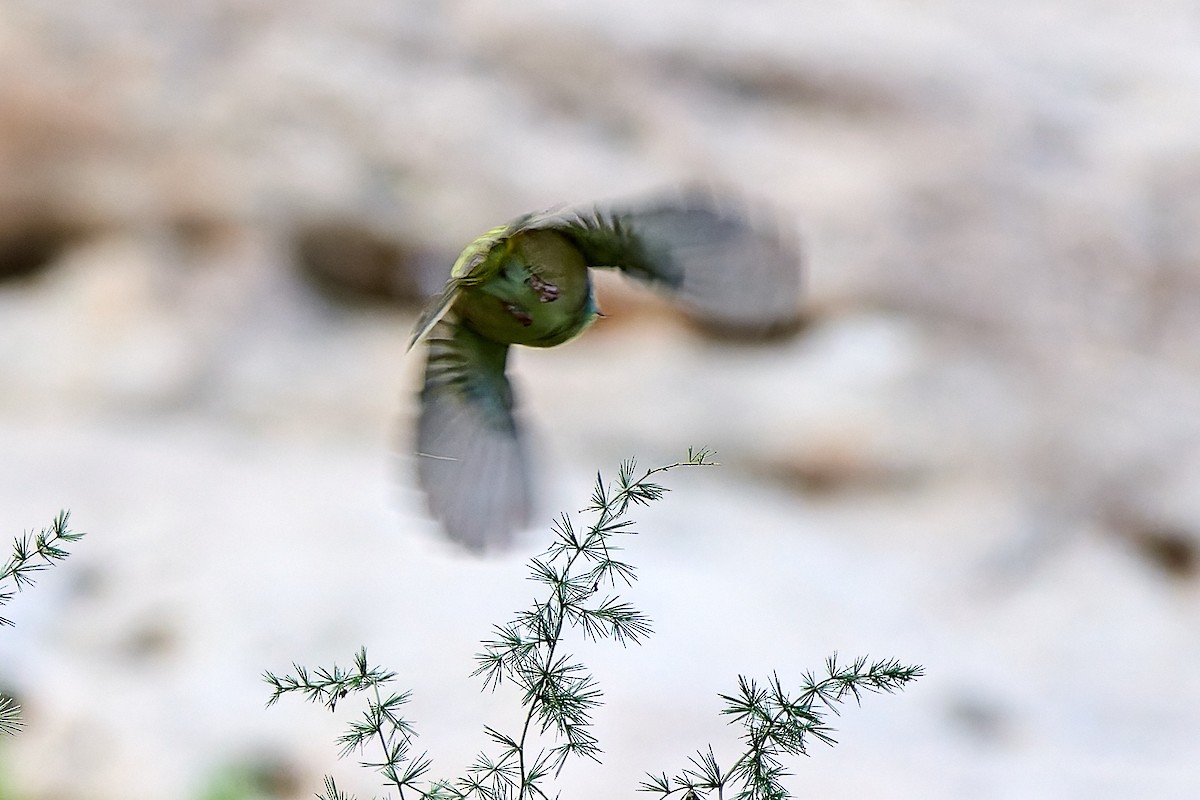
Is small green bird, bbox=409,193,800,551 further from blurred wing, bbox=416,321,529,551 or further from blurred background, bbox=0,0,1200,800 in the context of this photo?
blurred background, bbox=0,0,1200,800

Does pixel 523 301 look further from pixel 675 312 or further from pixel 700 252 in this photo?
pixel 675 312

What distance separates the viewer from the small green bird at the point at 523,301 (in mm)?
366

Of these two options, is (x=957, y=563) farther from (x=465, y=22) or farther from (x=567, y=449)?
(x=465, y=22)

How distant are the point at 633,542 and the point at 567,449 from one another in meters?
0.12

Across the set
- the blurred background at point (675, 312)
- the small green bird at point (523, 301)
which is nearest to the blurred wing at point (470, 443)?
the small green bird at point (523, 301)

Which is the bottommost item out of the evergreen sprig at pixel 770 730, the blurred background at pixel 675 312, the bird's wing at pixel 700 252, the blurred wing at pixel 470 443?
the evergreen sprig at pixel 770 730

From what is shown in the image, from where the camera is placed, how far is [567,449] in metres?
1.14

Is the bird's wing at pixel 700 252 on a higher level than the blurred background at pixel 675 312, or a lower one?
lower

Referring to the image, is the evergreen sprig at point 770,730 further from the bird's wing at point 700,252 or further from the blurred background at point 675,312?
the blurred background at point 675,312

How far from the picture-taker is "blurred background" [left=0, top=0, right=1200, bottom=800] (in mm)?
1084

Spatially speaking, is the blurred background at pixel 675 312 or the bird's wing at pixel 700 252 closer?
the bird's wing at pixel 700 252

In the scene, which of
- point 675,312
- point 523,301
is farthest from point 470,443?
point 675,312

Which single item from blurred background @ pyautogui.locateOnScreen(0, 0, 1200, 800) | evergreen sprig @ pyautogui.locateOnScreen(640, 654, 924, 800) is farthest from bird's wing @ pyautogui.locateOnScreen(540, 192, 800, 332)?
blurred background @ pyautogui.locateOnScreen(0, 0, 1200, 800)

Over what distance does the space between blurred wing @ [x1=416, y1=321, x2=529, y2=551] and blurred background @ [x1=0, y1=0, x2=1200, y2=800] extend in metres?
0.63
